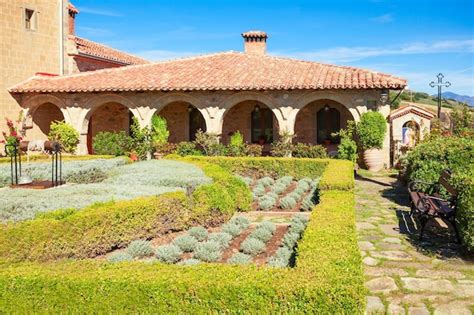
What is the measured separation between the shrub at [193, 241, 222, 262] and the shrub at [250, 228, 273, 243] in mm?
764

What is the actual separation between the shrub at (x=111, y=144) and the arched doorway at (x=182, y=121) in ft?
12.2

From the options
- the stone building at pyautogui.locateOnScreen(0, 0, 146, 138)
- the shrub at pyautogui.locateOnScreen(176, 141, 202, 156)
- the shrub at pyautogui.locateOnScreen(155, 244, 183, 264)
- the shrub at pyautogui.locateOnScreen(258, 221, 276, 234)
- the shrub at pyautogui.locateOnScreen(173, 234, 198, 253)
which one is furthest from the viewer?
the stone building at pyautogui.locateOnScreen(0, 0, 146, 138)

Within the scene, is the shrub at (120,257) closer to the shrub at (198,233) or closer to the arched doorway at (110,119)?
the shrub at (198,233)

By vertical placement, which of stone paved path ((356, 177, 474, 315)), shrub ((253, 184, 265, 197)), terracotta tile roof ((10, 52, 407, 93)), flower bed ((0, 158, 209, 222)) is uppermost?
terracotta tile roof ((10, 52, 407, 93))

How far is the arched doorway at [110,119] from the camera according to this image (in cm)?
2152

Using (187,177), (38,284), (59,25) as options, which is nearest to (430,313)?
(38,284)

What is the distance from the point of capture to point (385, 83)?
15797 millimetres

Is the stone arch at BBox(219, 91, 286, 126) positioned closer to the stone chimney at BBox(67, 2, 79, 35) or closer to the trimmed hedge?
the stone chimney at BBox(67, 2, 79, 35)

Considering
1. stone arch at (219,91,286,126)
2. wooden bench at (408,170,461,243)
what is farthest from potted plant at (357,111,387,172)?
wooden bench at (408,170,461,243)

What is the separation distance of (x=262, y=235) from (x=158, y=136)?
1129 centimetres

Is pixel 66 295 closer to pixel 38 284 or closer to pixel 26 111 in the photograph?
pixel 38 284

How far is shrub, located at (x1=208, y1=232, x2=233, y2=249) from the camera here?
709cm

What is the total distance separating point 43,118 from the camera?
813 inches

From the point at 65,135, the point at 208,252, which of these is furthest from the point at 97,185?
the point at 65,135
